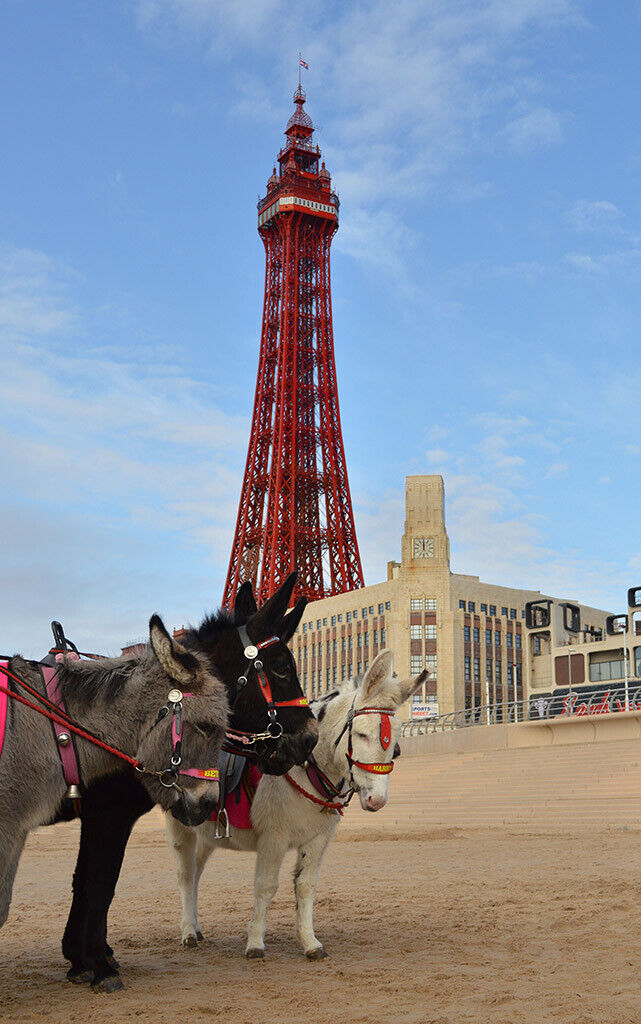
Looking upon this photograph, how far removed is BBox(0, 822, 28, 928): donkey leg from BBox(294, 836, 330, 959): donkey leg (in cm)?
226

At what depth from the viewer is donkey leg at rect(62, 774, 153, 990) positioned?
6.25 m

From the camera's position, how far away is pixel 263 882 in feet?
23.4

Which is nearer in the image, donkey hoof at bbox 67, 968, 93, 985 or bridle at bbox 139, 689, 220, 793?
bridle at bbox 139, 689, 220, 793

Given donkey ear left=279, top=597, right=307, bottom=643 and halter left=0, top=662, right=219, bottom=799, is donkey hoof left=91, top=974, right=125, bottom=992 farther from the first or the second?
donkey ear left=279, top=597, right=307, bottom=643

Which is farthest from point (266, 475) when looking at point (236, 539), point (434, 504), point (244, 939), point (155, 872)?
point (244, 939)

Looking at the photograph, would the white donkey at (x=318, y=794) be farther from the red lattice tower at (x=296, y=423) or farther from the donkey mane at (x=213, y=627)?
the red lattice tower at (x=296, y=423)

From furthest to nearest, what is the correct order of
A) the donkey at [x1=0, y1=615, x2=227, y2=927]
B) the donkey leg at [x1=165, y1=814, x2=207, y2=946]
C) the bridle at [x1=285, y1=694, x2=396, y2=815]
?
the donkey leg at [x1=165, y1=814, x2=207, y2=946] < the bridle at [x1=285, y1=694, x2=396, y2=815] < the donkey at [x1=0, y1=615, x2=227, y2=927]

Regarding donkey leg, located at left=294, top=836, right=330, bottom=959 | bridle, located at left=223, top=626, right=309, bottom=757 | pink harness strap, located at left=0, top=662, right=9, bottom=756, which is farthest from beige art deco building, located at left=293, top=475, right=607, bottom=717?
pink harness strap, located at left=0, top=662, right=9, bottom=756

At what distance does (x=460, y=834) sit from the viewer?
21.3 meters

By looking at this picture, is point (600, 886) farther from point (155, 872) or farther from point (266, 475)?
point (266, 475)

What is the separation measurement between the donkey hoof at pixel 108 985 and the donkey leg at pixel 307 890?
141 cm

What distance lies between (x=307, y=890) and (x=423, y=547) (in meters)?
70.9

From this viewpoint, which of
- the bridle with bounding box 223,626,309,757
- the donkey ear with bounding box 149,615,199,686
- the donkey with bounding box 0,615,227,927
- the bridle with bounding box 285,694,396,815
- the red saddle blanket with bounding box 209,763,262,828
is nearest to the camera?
the donkey with bounding box 0,615,227,927

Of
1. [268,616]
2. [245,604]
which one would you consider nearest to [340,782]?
[268,616]
